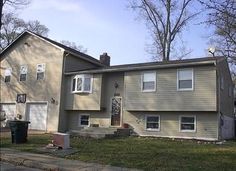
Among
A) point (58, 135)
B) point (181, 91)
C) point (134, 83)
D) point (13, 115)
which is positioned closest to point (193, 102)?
point (181, 91)

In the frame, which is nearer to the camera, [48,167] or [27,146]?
[48,167]

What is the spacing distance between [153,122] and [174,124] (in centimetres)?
158

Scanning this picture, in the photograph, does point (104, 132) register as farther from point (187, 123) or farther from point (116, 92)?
point (187, 123)

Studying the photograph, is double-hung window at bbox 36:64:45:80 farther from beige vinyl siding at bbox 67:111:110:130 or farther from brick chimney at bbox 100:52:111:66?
brick chimney at bbox 100:52:111:66

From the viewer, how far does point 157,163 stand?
13.9 metres

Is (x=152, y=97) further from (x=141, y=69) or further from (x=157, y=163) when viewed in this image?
(x=157, y=163)

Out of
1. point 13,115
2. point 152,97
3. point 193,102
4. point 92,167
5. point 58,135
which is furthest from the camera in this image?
point 13,115

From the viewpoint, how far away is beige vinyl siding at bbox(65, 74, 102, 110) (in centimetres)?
2820

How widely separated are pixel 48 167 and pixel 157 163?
3.89m

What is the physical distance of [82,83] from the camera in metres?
29.1

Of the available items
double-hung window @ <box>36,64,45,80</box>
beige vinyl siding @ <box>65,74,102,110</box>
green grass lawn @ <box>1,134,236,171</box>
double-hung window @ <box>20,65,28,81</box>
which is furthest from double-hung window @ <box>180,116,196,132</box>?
double-hung window @ <box>20,65,28,81</box>

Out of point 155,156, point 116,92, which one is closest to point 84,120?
point 116,92

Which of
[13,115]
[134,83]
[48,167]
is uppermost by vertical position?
[134,83]

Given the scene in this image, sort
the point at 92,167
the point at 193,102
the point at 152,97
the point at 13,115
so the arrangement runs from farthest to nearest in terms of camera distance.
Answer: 1. the point at 13,115
2. the point at 152,97
3. the point at 193,102
4. the point at 92,167
